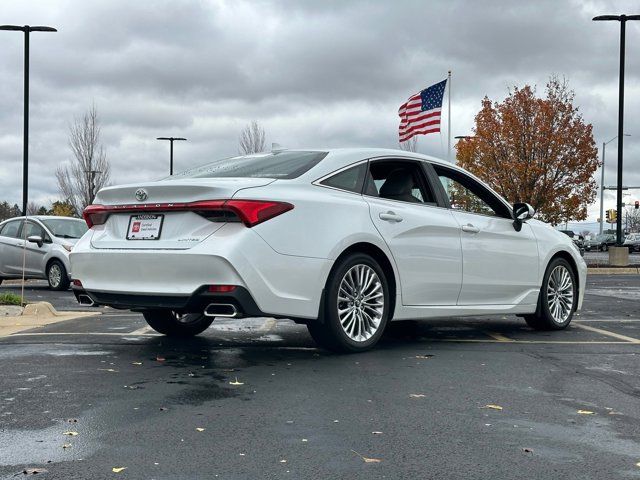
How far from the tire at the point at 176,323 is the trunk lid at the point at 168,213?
134 cm

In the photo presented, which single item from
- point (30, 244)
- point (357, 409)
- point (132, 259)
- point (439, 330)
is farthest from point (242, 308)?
point (30, 244)

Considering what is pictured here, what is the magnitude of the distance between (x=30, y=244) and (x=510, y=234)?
38.9ft

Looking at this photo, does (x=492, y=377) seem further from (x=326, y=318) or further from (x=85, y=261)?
(x=85, y=261)

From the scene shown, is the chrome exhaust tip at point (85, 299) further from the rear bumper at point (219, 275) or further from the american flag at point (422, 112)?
the american flag at point (422, 112)

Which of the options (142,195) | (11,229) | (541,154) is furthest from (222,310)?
(541,154)

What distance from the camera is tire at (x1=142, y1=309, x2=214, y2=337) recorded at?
7418mm

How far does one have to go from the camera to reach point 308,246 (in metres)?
5.86

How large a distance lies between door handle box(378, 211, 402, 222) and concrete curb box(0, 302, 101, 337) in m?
3.94

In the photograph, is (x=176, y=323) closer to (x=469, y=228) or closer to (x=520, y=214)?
(x=469, y=228)

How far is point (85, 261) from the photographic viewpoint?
20.6 feet

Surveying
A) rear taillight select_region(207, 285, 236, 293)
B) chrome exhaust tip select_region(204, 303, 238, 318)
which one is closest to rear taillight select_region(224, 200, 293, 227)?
rear taillight select_region(207, 285, 236, 293)

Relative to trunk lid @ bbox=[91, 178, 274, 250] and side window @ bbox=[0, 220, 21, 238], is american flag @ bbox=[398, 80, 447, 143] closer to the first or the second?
side window @ bbox=[0, 220, 21, 238]

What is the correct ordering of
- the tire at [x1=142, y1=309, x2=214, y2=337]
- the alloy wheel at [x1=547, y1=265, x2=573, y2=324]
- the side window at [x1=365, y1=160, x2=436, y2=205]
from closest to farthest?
1. the side window at [x1=365, y1=160, x2=436, y2=205]
2. the tire at [x1=142, y1=309, x2=214, y2=337]
3. the alloy wheel at [x1=547, y1=265, x2=573, y2=324]

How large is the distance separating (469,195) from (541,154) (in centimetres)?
2737
